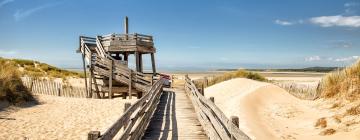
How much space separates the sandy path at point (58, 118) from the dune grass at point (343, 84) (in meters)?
10.2

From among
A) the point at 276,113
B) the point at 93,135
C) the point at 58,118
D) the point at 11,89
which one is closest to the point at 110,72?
the point at 11,89

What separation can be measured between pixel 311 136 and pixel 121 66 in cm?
1479

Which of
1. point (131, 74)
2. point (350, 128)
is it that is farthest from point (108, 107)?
point (350, 128)

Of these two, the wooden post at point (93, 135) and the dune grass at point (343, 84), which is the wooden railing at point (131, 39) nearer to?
the dune grass at point (343, 84)

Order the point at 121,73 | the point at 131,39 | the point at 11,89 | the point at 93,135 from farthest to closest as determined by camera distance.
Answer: the point at 131,39 < the point at 121,73 < the point at 11,89 < the point at 93,135

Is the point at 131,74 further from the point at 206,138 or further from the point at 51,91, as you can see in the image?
the point at 206,138

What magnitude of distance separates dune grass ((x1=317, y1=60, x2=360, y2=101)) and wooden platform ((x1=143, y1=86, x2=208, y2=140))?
21.6 feet

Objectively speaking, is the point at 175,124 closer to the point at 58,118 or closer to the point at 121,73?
the point at 58,118

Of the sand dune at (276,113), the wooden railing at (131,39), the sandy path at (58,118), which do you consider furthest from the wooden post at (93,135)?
the wooden railing at (131,39)

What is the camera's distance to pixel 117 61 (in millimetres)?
25500

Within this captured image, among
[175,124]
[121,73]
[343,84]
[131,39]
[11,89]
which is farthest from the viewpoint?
[131,39]

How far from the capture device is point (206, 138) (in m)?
10.3

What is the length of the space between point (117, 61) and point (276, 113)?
11751mm

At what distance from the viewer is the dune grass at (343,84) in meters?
15.4
